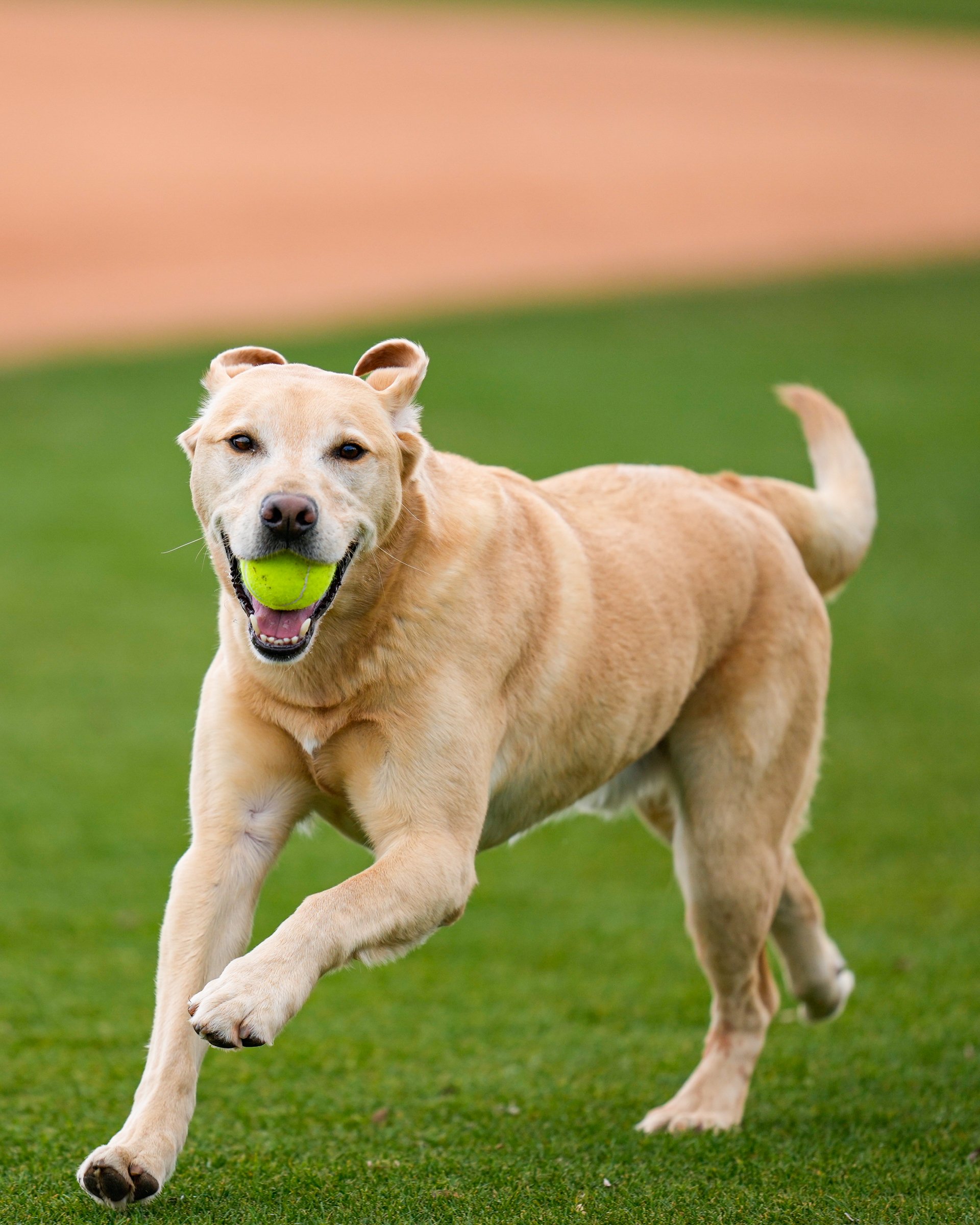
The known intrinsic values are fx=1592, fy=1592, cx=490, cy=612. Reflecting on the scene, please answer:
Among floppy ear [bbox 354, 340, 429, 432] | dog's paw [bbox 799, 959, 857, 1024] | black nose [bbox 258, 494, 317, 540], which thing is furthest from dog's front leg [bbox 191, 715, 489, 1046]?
dog's paw [bbox 799, 959, 857, 1024]

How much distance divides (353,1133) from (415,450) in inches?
85.4

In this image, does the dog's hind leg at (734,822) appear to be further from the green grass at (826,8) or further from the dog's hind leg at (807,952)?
the green grass at (826,8)

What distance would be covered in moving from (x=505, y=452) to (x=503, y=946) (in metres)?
10.1

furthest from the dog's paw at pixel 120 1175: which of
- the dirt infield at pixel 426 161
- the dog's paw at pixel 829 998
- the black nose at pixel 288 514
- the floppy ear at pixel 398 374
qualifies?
the dirt infield at pixel 426 161

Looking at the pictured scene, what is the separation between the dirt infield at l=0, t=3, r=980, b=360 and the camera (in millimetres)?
25359

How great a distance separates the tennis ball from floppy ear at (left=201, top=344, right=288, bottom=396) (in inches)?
24.5

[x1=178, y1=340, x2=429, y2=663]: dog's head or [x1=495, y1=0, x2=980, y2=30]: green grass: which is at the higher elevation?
[x1=178, y1=340, x2=429, y2=663]: dog's head

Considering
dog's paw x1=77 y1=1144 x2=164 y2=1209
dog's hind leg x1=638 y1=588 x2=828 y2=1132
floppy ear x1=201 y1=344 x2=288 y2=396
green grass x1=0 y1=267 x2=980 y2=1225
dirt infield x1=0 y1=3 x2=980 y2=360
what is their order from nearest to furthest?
1. dog's paw x1=77 y1=1144 x2=164 y2=1209
2. floppy ear x1=201 y1=344 x2=288 y2=396
3. green grass x1=0 y1=267 x2=980 y2=1225
4. dog's hind leg x1=638 y1=588 x2=828 y2=1132
5. dirt infield x1=0 y1=3 x2=980 y2=360

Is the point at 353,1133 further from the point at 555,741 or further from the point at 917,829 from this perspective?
the point at 917,829

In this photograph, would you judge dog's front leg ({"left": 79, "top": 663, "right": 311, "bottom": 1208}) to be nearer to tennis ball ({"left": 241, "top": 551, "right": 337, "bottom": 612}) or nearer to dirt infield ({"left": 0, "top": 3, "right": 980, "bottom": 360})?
tennis ball ({"left": 241, "top": 551, "right": 337, "bottom": 612})

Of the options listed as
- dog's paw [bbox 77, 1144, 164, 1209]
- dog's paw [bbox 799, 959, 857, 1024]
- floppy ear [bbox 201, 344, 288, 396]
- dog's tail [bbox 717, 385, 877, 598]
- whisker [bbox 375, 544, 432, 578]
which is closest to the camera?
dog's paw [bbox 77, 1144, 164, 1209]

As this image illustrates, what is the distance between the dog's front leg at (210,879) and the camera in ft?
12.9

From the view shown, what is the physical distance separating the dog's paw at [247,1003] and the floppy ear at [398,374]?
1.44m

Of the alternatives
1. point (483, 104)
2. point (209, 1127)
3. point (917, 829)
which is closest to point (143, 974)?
point (209, 1127)
